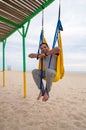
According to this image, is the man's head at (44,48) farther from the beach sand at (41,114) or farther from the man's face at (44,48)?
the beach sand at (41,114)

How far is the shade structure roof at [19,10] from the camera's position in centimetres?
564

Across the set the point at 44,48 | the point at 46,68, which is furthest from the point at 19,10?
the point at 46,68

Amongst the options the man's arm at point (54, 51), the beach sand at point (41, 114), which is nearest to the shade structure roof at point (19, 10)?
the man's arm at point (54, 51)

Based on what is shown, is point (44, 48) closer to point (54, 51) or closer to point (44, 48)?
point (44, 48)

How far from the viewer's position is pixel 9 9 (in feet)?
19.6

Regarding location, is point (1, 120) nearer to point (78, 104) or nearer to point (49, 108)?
point (49, 108)

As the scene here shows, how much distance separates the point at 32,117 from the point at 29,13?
2.90 metres

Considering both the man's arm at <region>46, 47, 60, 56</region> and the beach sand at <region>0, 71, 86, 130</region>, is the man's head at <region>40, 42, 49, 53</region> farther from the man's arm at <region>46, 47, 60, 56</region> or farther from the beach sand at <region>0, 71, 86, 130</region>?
the beach sand at <region>0, 71, 86, 130</region>

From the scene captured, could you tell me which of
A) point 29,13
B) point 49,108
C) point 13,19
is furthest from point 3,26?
point 49,108

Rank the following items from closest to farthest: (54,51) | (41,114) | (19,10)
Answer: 1. (54,51)
2. (41,114)
3. (19,10)

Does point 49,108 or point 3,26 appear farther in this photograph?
point 3,26

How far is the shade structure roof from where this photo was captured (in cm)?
564

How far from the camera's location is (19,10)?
6.09 metres

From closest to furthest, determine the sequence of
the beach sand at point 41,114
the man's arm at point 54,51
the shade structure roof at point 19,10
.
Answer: the man's arm at point 54,51 < the beach sand at point 41,114 < the shade structure roof at point 19,10
